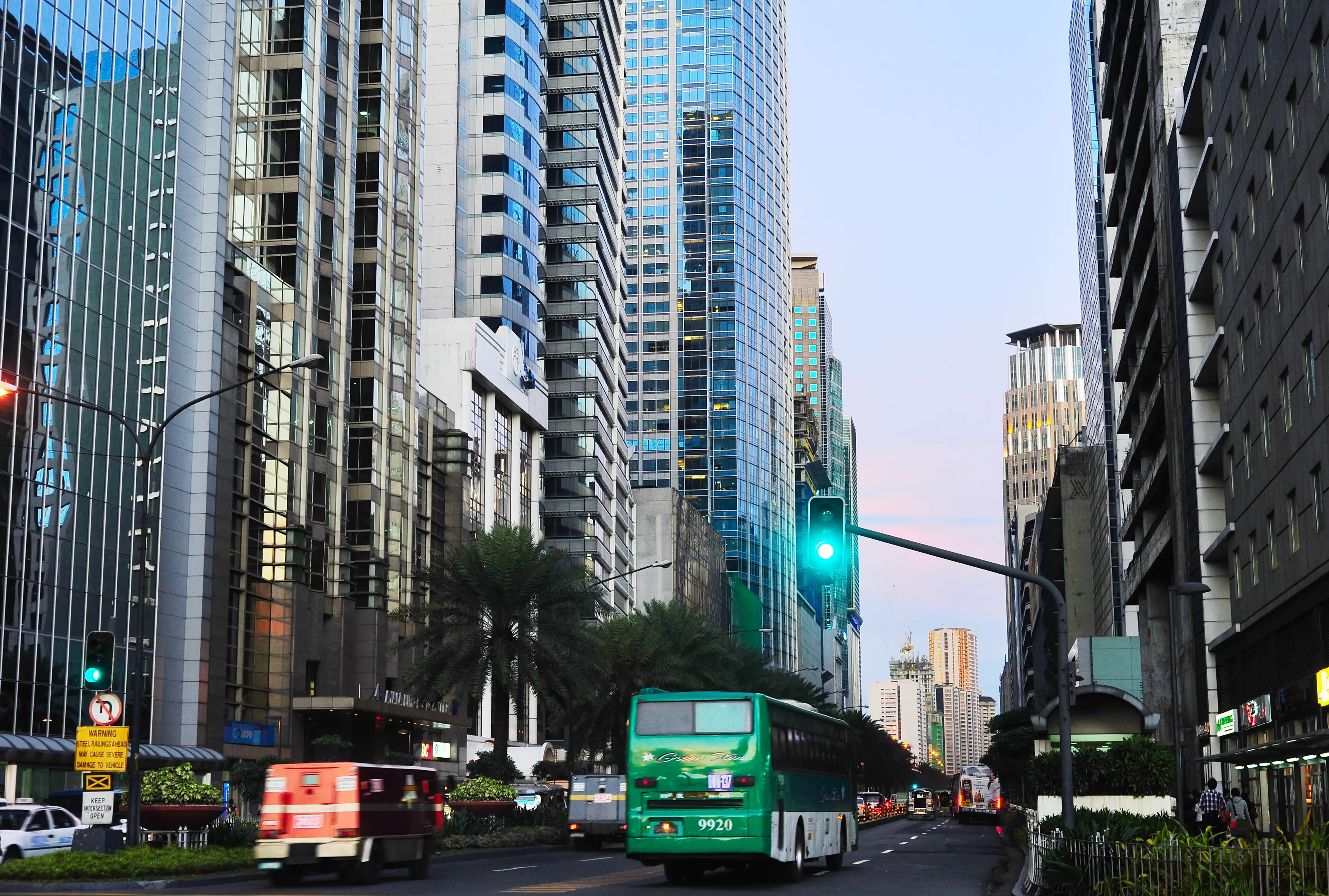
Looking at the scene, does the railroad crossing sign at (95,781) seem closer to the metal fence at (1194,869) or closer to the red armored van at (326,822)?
the red armored van at (326,822)

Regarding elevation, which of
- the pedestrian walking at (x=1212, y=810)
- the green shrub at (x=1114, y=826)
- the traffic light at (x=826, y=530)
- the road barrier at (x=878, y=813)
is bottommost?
the road barrier at (x=878, y=813)

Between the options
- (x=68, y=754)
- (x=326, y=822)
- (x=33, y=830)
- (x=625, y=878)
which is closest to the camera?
(x=326, y=822)

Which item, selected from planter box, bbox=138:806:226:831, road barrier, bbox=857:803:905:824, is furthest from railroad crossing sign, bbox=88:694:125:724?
road barrier, bbox=857:803:905:824

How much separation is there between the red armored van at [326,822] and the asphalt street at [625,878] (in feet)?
1.56

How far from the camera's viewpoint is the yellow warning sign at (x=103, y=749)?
91.9 ft

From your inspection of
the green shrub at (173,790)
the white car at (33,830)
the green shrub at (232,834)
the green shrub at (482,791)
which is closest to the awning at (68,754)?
the green shrub at (173,790)

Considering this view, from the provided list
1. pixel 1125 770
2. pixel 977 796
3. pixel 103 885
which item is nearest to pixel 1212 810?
pixel 1125 770

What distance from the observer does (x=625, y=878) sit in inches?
1245

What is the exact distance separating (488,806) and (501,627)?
622cm

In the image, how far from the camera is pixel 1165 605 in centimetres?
7006

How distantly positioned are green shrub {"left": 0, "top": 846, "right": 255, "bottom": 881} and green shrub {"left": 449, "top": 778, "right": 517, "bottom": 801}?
24789 millimetres

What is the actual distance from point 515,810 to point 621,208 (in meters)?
102

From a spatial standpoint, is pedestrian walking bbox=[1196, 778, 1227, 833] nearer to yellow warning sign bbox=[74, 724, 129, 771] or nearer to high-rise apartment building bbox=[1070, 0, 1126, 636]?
yellow warning sign bbox=[74, 724, 129, 771]

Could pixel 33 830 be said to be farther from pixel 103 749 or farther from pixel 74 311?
pixel 74 311
